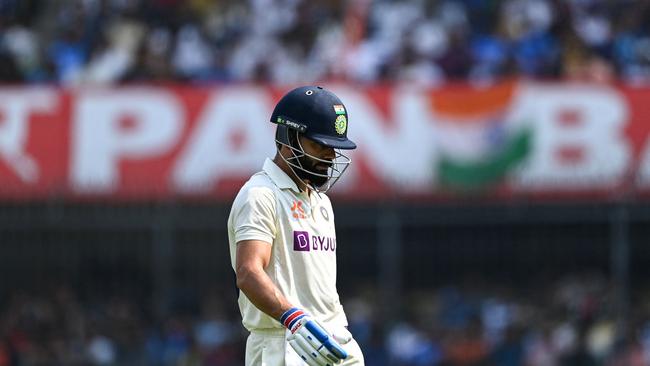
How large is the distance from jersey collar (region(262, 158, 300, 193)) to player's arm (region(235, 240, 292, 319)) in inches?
15.3

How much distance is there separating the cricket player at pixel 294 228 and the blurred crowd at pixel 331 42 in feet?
29.2

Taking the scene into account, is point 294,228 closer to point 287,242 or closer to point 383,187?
point 287,242

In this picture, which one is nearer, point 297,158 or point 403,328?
point 297,158

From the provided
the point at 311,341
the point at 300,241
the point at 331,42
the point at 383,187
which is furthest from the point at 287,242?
the point at 331,42

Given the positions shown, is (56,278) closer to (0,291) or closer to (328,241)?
(0,291)

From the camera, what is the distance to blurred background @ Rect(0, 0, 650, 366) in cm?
1434

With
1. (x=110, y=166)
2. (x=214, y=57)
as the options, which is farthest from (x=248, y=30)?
(x=110, y=166)

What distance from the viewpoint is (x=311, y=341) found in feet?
18.2

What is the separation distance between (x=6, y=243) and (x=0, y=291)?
60 cm

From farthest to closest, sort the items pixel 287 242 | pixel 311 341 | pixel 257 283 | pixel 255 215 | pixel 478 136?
pixel 478 136
pixel 287 242
pixel 255 215
pixel 257 283
pixel 311 341

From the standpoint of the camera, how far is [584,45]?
1571 centimetres

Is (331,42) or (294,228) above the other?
(331,42)

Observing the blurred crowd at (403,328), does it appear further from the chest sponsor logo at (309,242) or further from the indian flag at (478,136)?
the chest sponsor logo at (309,242)

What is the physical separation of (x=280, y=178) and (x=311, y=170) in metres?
0.14
